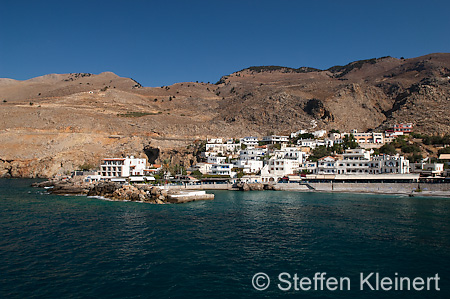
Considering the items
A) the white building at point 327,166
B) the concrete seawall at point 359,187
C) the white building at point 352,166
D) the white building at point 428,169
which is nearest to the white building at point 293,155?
the white building at point 327,166

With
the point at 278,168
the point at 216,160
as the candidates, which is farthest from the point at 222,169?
the point at 278,168

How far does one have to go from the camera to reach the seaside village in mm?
62250

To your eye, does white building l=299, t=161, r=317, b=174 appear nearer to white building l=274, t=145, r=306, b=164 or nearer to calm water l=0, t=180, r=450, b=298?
white building l=274, t=145, r=306, b=164

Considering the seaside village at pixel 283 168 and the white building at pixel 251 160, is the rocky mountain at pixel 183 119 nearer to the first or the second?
the seaside village at pixel 283 168

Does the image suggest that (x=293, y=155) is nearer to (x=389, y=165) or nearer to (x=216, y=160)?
(x=216, y=160)

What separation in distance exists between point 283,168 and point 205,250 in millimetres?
51315

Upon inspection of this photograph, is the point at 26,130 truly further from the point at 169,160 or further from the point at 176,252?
the point at 176,252

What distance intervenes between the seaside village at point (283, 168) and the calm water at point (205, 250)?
29102 mm

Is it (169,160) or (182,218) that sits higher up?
(169,160)

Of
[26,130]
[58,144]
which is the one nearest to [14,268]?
[58,144]

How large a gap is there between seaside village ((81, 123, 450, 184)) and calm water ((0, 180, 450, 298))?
29102mm

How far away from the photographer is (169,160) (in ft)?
279

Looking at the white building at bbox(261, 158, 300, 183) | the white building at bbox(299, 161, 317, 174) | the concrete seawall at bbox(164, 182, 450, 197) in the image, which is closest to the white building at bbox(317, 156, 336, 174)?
the white building at bbox(299, 161, 317, 174)

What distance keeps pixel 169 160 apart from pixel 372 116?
3430 inches
